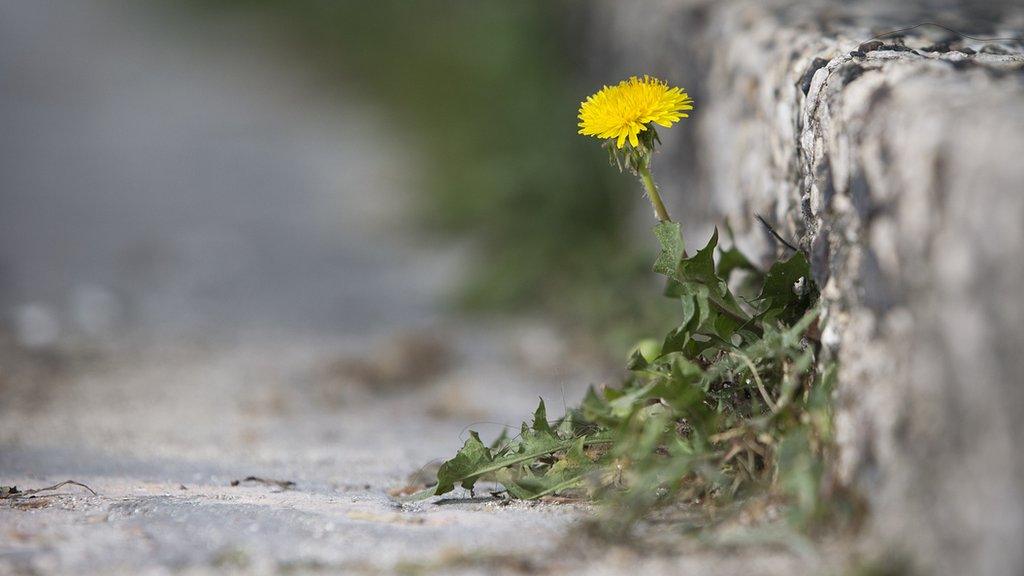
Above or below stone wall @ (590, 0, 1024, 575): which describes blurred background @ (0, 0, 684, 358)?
above

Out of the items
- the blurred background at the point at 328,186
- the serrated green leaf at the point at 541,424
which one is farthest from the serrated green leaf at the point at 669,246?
the blurred background at the point at 328,186

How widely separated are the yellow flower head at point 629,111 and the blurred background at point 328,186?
135 centimetres

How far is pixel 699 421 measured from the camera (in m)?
1.84

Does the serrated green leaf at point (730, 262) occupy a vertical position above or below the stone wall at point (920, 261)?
above

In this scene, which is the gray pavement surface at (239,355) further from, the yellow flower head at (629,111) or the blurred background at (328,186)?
the yellow flower head at (629,111)

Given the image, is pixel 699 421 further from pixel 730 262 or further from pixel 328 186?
pixel 328 186

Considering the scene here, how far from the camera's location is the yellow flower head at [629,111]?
6.24 ft

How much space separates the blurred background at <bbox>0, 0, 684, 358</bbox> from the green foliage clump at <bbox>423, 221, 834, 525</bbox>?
1192mm

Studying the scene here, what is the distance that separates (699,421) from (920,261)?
528 mm

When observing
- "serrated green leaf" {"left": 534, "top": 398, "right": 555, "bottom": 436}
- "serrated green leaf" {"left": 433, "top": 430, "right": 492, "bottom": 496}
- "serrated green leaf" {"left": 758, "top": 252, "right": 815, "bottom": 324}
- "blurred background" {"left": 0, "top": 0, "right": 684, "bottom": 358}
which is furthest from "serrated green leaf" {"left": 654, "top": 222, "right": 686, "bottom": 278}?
"blurred background" {"left": 0, "top": 0, "right": 684, "bottom": 358}

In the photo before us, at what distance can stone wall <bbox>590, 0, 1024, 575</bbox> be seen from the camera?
125cm

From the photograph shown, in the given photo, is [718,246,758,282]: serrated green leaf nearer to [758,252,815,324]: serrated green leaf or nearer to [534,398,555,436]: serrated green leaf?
[758,252,815,324]: serrated green leaf

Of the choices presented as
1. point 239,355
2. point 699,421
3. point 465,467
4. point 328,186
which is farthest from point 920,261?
point 328,186

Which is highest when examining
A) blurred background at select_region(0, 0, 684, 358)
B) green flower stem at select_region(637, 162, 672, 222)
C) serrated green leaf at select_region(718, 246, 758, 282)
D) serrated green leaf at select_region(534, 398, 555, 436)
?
blurred background at select_region(0, 0, 684, 358)
